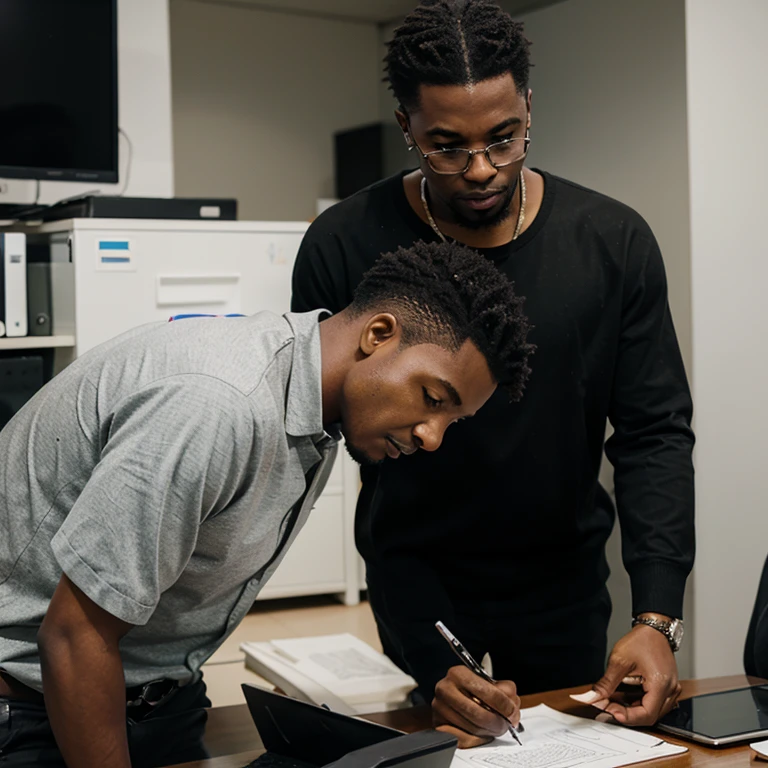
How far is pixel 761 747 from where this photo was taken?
1.23 meters

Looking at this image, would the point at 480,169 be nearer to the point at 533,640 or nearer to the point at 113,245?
the point at 533,640

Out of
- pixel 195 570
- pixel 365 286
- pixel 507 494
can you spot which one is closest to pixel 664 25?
pixel 507 494

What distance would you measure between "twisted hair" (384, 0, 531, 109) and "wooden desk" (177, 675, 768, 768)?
2.69 ft

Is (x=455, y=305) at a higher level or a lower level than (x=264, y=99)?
lower

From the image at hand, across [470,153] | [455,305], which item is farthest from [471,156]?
[455,305]

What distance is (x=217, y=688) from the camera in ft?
9.75

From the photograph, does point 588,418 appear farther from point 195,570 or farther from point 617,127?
point 617,127

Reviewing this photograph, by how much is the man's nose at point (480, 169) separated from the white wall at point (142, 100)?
2.14 m

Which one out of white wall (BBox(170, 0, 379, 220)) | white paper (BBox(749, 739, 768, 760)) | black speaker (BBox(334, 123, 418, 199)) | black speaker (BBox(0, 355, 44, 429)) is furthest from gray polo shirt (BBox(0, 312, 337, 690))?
white wall (BBox(170, 0, 379, 220))

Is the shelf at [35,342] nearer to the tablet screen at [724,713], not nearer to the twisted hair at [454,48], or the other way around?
the twisted hair at [454,48]

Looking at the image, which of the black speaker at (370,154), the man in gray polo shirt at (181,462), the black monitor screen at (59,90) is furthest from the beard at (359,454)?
the black speaker at (370,154)

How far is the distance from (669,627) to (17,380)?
218 cm

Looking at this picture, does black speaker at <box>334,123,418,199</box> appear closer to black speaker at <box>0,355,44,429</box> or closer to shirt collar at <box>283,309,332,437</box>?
black speaker at <box>0,355,44,429</box>

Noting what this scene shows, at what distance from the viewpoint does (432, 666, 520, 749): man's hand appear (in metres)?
1.25
